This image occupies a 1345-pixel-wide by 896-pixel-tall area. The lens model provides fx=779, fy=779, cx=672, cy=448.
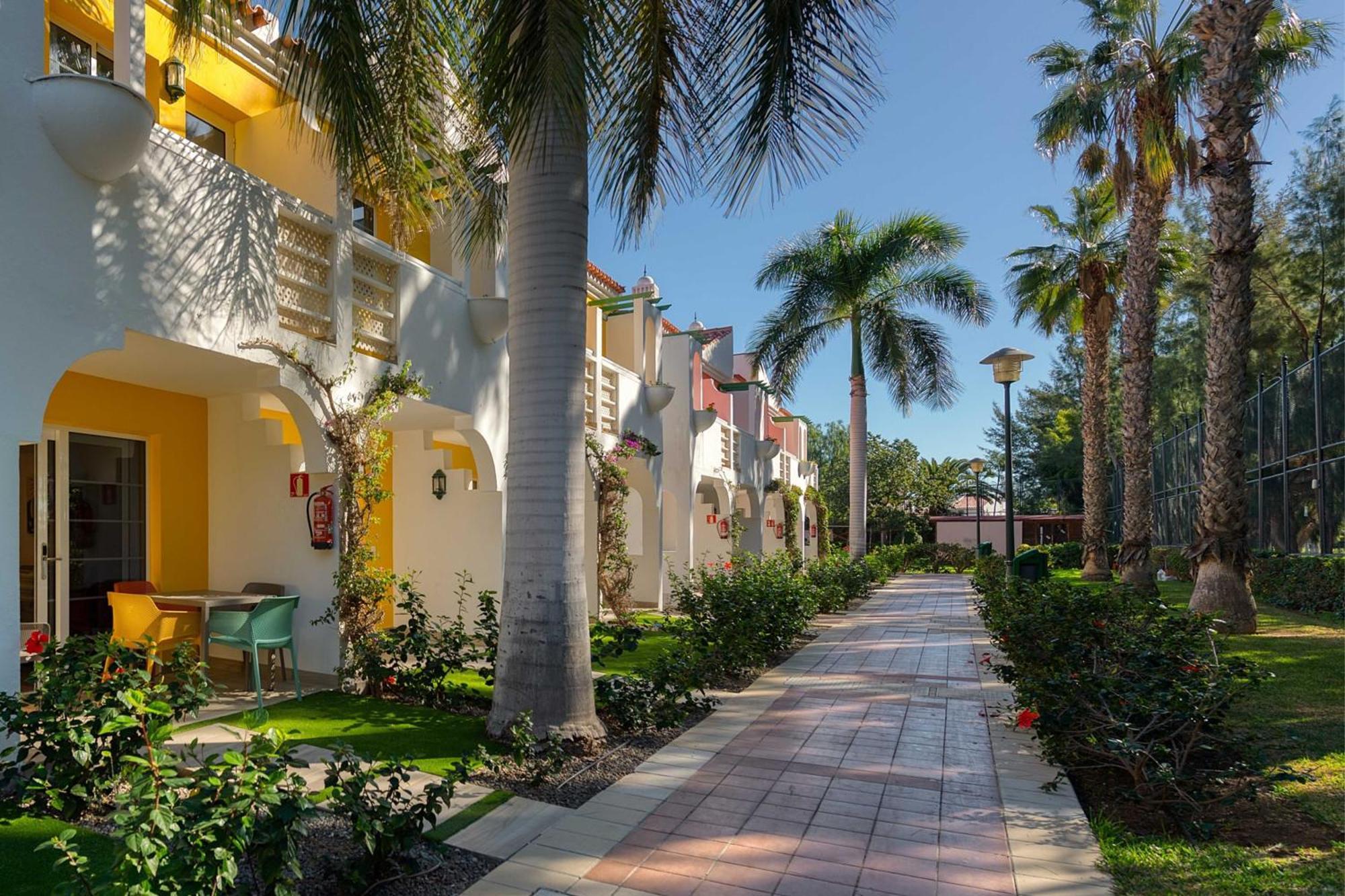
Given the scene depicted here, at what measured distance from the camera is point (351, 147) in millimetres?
5656

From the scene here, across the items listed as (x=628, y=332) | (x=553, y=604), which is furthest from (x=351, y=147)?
(x=628, y=332)

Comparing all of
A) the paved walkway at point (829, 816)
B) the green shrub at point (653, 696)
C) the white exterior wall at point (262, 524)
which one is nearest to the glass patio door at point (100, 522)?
the white exterior wall at point (262, 524)

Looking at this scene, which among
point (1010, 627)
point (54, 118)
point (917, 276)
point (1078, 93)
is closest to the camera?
point (54, 118)

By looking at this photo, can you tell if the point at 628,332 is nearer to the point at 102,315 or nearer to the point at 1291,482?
the point at 102,315

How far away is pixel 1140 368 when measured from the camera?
16.5m

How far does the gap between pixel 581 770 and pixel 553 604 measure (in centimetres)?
115

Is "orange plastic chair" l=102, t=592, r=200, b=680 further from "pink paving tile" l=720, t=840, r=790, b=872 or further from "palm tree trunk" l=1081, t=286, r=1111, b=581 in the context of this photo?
"palm tree trunk" l=1081, t=286, r=1111, b=581

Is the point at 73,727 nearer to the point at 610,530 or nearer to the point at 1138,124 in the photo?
the point at 610,530

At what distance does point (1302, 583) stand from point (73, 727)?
17405 mm

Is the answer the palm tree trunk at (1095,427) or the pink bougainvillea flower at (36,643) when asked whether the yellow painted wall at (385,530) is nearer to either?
the pink bougainvillea flower at (36,643)

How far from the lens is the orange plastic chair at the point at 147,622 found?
6707 mm

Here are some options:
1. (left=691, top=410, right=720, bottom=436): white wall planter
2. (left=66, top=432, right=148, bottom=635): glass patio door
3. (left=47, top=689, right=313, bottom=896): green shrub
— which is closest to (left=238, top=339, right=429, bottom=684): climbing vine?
(left=66, top=432, right=148, bottom=635): glass patio door

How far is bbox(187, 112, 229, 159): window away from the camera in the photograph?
8.48 m

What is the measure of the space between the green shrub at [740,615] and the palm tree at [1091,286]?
12784mm
